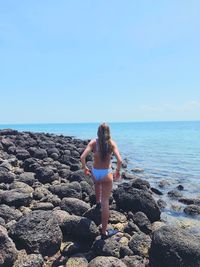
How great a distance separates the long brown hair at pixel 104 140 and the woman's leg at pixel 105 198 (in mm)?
577

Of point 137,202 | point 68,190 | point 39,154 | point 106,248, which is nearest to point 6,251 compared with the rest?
point 106,248

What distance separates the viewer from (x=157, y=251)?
7766mm

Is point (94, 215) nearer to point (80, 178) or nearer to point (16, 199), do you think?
point (16, 199)

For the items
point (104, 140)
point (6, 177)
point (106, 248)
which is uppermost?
point (104, 140)

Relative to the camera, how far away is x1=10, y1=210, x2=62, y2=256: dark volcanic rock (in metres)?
7.77

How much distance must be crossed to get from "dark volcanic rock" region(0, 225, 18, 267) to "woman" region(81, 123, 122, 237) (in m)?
2.23

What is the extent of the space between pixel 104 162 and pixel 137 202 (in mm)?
3606

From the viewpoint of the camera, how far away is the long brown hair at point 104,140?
8.26 m

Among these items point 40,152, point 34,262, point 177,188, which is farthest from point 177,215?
point 40,152

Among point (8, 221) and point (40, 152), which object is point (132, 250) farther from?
point (40, 152)

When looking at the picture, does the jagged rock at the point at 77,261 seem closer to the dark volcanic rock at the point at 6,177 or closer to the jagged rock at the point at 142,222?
the jagged rock at the point at 142,222

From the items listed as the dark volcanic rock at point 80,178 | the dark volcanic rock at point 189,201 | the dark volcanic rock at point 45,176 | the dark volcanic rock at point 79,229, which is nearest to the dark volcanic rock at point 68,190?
the dark volcanic rock at point 80,178

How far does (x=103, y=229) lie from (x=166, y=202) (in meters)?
7.45

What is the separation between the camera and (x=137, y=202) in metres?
11.6
